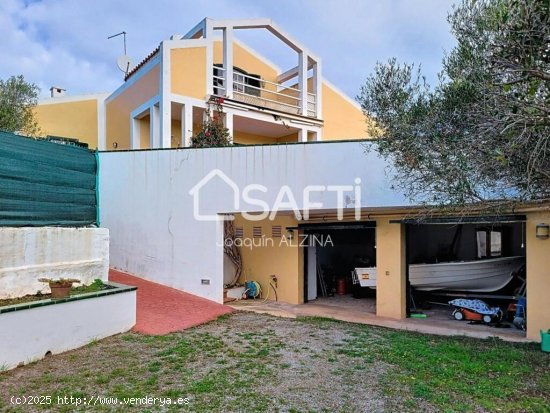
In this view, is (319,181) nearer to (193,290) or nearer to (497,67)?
(193,290)

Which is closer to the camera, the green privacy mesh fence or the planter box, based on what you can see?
the planter box

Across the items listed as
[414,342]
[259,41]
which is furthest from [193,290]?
[259,41]

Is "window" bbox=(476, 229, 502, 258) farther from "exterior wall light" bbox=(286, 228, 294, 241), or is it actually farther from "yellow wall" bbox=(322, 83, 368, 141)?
"exterior wall light" bbox=(286, 228, 294, 241)

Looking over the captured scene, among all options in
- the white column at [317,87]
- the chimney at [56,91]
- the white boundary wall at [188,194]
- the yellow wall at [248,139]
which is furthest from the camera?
the chimney at [56,91]

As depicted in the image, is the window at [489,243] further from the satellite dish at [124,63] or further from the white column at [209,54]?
the satellite dish at [124,63]

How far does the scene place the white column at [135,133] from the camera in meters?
17.3

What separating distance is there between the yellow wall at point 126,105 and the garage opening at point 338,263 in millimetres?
8105

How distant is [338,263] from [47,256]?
12.7 metres

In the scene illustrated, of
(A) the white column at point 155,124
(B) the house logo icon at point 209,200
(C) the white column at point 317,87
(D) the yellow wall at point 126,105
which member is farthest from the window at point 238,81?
(B) the house logo icon at point 209,200

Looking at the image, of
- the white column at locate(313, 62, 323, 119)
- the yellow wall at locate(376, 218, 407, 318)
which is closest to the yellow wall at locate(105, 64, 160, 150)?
the white column at locate(313, 62, 323, 119)

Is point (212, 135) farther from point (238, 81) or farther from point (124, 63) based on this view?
point (124, 63)

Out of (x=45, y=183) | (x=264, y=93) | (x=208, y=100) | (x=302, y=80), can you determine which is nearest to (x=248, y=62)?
(x=264, y=93)

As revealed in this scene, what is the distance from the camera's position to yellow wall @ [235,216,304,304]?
45.3 ft

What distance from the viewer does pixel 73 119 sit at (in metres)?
19.9
